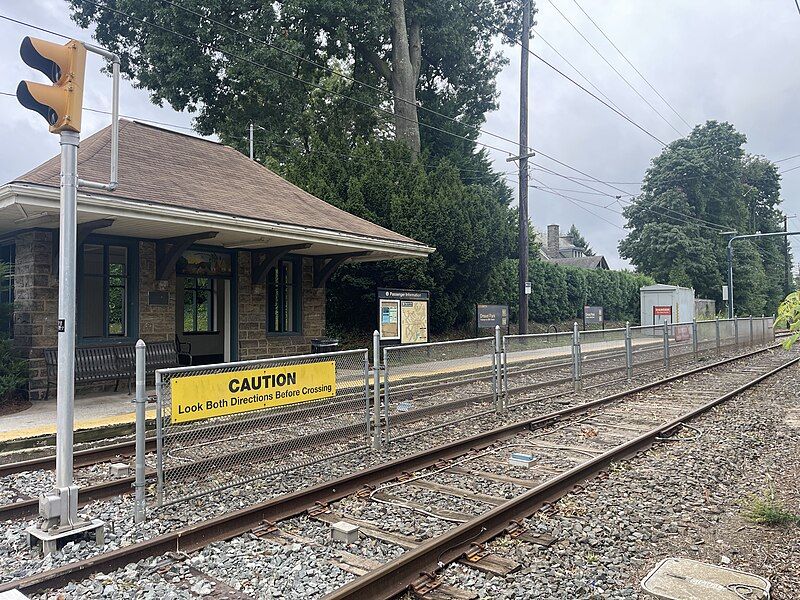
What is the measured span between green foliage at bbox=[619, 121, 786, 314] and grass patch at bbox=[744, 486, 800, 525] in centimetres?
4203

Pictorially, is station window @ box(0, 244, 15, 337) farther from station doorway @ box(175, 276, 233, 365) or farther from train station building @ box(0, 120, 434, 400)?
station doorway @ box(175, 276, 233, 365)

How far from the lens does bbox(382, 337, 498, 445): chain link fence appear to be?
Answer: 8727 millimetres

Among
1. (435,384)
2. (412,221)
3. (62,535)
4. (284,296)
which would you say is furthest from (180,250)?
(412,221)

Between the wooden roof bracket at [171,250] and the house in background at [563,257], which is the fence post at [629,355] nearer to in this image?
the wooden roof bracket at [171,250]

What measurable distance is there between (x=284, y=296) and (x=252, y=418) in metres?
10.3

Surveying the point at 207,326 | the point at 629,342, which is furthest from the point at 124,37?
the point at 629,342

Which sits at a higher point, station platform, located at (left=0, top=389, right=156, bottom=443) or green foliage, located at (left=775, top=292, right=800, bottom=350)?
green foliage, located at (left=775, top=292, right=800, bottom=350)

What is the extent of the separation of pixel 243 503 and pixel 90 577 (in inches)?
71.8

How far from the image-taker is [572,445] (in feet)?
28.5

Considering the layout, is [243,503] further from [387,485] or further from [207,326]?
[207,326]

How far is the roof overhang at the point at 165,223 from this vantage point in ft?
31.6

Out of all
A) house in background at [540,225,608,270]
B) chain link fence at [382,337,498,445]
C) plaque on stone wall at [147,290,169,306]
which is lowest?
chain link fence at [382,337,498,445]

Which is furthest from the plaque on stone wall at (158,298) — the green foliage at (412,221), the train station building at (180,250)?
the green foliage at (412,221)

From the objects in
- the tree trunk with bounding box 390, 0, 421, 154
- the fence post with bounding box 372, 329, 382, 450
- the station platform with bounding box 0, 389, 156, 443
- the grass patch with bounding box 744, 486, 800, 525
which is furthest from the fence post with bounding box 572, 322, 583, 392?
the tree trunk with bounding box 390, 0, 421, 154
